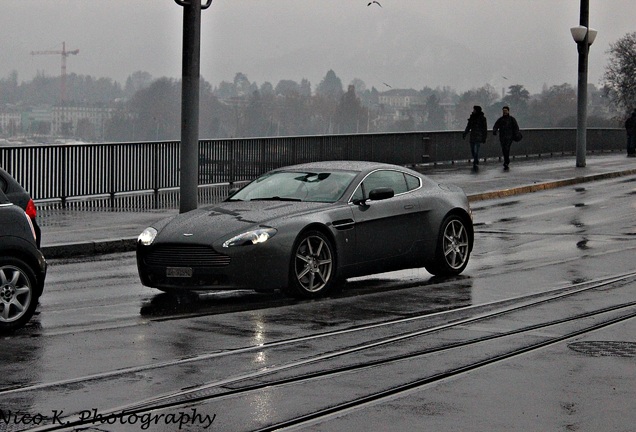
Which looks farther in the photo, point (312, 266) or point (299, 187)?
point (299, 187)

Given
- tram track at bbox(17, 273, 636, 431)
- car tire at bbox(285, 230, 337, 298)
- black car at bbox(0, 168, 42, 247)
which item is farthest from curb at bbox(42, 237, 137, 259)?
tram track at bbox(17, 273, 636, 431)

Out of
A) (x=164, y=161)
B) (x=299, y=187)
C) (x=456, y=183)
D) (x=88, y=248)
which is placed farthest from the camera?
(x=456, y=183)

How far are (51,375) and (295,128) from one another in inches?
4643

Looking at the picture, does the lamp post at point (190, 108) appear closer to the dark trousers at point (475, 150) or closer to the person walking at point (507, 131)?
the dark trousers at point (475, 150)

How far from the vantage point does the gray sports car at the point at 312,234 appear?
12.7m

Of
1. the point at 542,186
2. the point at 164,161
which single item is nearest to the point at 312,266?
the point at 164,161

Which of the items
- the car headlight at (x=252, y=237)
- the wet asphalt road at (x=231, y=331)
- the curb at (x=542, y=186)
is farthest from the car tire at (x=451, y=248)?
the curb at (x=542, y=186)

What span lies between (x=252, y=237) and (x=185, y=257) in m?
0.68

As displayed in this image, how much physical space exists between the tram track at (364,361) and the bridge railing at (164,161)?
14.0m

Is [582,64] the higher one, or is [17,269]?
[582,64]

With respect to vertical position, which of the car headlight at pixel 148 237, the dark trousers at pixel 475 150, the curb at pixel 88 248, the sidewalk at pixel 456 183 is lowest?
the curb at pixel 88 248

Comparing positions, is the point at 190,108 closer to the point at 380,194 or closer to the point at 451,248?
the point at 451,248

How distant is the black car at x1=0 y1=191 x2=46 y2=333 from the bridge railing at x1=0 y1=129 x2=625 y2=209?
1359cm

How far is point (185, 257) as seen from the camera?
1275cm
